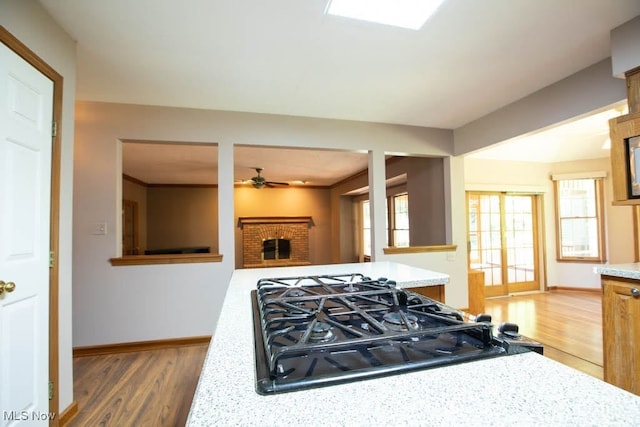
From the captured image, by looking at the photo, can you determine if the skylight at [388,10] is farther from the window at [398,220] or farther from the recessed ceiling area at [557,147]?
the window at [398,220]

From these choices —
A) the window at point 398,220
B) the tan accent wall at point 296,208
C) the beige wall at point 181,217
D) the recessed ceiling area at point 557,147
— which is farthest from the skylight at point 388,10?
the beige wall at point 181,217

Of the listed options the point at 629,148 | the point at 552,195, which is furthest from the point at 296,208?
the point at 629,148

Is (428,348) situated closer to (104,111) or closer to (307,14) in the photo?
(307,14)

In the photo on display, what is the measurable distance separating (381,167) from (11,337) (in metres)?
3.26

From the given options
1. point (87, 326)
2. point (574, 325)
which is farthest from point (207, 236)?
point (574, 325)

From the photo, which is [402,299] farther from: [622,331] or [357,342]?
[622,331]

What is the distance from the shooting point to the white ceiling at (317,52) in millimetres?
1702

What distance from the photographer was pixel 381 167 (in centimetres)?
352

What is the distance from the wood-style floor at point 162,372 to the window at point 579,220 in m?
1.75

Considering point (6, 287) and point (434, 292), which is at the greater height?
point (6, 287)

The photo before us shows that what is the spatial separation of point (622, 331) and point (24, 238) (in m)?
3.31

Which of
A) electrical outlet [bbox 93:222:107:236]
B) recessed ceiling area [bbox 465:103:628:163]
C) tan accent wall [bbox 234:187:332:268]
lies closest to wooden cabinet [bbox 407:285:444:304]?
electrical outlet [bbox 93:222:107:236]

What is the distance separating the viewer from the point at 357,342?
23.0 inches

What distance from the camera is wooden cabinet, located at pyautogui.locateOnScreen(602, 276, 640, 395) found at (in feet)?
5.45
